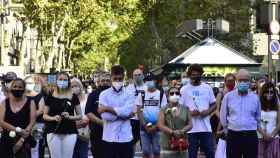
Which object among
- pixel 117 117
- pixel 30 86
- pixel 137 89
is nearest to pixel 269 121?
pixel 117 117

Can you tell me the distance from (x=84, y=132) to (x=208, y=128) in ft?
7.32

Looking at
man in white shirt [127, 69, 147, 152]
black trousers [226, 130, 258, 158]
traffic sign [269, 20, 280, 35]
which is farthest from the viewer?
traffic sign [269, 20, 280, 35]

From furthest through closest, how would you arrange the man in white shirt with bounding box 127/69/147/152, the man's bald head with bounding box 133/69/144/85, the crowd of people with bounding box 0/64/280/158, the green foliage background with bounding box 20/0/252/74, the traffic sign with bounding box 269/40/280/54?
the green foliage background with bounding box 20/0/252/74, the traffic sign with bounding box 269/40/280/54, the man's bald head with bounding box 133/69/144/85, the man in white shirt with bounding box 127/69/147/152, the crowd of people with bounding box 0/64/280/158

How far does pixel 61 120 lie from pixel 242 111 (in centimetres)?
271

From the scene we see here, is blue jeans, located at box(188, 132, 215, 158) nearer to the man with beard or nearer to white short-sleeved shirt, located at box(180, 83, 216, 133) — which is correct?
white short-sleeved shirt, located at box(180, 83, 216, 133)

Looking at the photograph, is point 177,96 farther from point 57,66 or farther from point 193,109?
point 57,66

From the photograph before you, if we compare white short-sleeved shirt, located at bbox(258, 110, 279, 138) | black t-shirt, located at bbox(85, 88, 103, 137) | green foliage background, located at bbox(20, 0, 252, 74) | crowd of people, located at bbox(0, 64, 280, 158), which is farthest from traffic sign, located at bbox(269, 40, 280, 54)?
green foliage background, located at bbox(20, 0, 252, 74)

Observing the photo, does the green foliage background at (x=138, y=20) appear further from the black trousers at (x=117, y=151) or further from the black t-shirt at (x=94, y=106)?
the black trousers at (x=117, y=151)

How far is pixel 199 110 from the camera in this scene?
42.2 ft

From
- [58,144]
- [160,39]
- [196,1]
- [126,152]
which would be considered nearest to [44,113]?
[58,144]

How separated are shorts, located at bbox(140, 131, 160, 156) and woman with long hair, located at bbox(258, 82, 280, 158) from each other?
8.21 feet

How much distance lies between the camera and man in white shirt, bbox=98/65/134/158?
11.3 metres

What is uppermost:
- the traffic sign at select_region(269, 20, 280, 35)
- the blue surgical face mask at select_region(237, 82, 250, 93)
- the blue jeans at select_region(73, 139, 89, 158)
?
the traffic sign at select_region(269, 20, 280, 35)

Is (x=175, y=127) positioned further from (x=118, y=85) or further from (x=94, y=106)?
(x=94, y=106)
